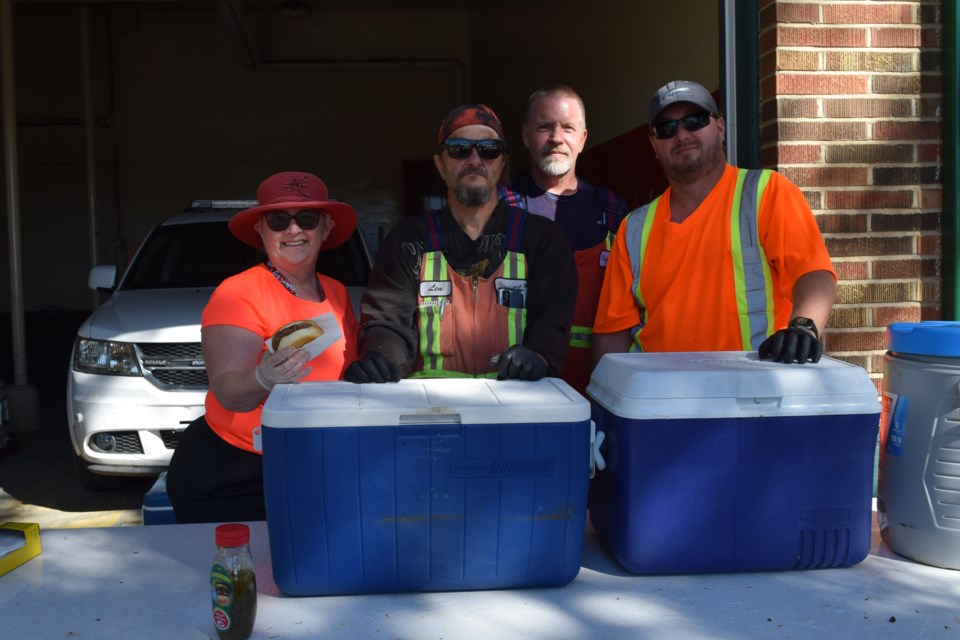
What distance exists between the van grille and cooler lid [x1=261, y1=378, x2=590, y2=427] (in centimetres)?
334

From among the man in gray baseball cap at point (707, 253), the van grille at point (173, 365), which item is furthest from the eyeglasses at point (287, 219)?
the van grille at point (173, 365)

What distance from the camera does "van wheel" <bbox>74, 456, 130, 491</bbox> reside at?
5.52 meters

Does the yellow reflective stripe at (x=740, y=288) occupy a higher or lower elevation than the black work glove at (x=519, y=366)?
higher

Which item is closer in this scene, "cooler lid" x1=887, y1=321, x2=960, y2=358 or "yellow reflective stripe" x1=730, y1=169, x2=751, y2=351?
"cooler lid" x1=887, y1=321, x2=960, y2=358

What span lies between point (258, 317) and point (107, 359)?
10.1ft

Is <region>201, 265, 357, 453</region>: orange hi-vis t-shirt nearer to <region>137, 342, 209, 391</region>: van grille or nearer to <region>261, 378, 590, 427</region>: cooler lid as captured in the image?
<region>261, 378, 590, 427</region>: cooler lid

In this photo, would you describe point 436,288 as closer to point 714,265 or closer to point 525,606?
point 714,265

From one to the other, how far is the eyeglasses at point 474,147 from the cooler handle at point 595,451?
1012mm

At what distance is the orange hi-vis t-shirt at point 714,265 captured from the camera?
A: 2.59m

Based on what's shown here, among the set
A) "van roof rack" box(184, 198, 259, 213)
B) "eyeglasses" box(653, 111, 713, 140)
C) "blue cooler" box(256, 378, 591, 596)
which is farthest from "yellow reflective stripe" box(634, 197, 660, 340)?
"van roof rack" box(184, 198, 259, 213)

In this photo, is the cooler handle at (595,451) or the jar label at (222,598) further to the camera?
the cooler handle at (595,451)

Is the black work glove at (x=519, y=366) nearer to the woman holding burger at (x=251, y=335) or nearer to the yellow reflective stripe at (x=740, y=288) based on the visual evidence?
the woman holding burger at (x=251, y=335)

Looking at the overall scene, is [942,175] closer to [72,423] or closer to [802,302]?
[802,302]

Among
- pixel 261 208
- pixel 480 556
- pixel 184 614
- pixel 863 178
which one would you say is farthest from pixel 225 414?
pixel 863 178
